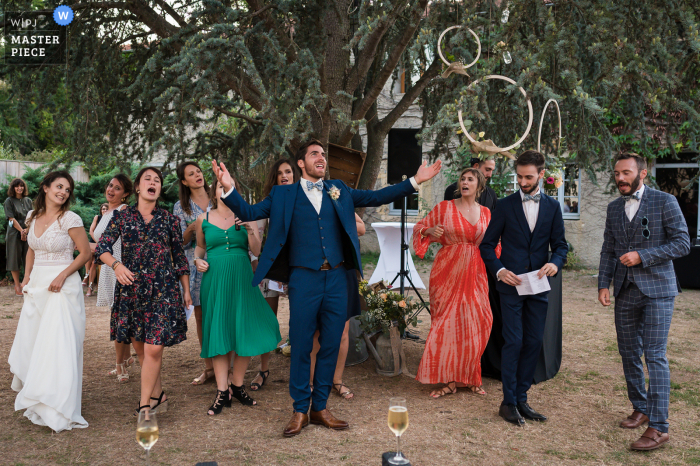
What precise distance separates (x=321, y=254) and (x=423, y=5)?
2.58 m

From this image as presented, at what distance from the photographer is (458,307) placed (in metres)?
5.00

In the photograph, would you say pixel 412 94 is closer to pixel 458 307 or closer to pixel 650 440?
pixel 458 307

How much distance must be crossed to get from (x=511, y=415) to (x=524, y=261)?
1.14 metres

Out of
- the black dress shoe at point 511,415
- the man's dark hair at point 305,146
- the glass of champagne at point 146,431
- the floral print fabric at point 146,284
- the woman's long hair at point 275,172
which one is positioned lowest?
the black dress shoe at point 511,415

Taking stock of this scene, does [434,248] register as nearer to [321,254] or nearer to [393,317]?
[393,317]

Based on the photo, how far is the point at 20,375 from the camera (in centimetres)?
450

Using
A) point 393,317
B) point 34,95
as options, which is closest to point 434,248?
point 393,317

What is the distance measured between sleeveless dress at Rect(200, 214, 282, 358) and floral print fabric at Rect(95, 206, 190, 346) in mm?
298

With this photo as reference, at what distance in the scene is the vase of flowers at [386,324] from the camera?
547 cm

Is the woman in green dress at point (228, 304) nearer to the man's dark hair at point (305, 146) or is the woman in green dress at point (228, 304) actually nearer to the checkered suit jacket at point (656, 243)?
the man's dark hair at point (305, 146)

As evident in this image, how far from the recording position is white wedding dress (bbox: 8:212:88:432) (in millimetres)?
4059

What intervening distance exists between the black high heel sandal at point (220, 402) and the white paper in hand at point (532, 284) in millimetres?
2418

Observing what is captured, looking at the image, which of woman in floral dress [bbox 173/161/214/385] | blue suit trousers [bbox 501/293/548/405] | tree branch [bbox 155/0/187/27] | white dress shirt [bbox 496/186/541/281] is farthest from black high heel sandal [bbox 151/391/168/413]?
tree branch [bbox 155/0/187/27]

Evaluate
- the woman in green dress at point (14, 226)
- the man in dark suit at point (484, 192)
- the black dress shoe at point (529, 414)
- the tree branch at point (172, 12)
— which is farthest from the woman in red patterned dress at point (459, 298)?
the woman in green dress at point (14, 226)
